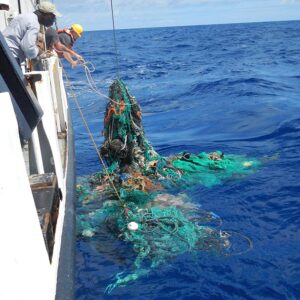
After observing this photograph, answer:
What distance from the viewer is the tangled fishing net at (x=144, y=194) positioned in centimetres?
525

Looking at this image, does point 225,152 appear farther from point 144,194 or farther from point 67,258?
point 67,258

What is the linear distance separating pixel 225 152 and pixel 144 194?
390 centimetres

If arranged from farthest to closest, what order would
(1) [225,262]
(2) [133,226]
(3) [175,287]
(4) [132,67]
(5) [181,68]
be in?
1. (4) [132,67]
2. (5) [181,68]
3. (2) [133,226]
4. (1) [225,262]
5. (3) [175,287]

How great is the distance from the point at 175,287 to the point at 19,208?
9.53 ft

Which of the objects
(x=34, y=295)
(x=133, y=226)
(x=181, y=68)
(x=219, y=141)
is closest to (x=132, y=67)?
(x=181, y=68)

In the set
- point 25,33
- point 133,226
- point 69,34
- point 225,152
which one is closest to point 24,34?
point 25,33

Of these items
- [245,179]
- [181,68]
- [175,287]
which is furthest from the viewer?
[181,68]

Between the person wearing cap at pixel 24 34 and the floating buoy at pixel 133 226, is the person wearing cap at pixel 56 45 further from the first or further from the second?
the floating buoy at pixel 133 226

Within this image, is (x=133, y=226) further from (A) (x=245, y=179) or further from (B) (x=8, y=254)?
(B) (x=8, y=254)

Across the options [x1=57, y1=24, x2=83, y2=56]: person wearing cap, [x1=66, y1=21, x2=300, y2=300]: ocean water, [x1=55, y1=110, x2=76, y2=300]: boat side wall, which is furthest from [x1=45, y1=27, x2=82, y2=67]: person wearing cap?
[x1=55, y1=110, x2=76, y2=300]: boat side wall

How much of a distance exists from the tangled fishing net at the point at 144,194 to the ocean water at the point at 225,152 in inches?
7.3

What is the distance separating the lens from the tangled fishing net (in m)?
5.25

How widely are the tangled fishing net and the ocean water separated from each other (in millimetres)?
185

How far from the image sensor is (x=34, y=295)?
7.88 ft
